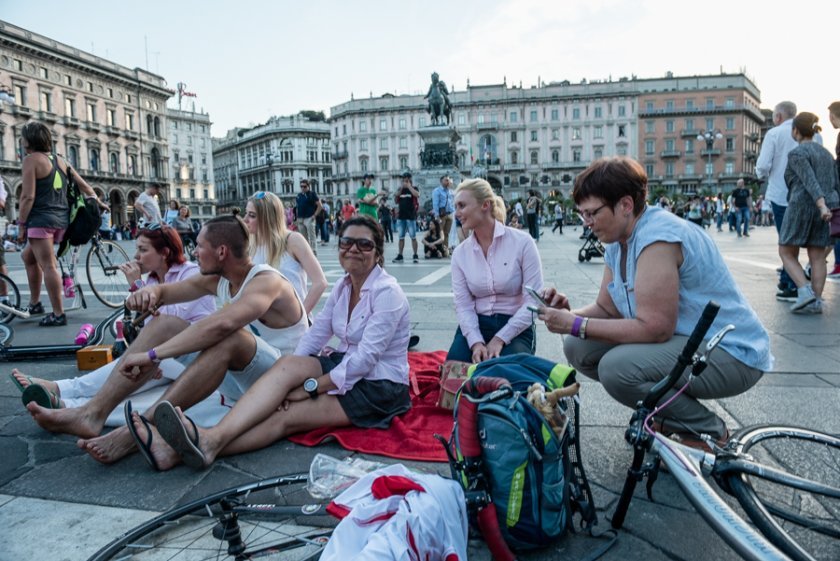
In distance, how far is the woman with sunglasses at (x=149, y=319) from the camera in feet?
10.1

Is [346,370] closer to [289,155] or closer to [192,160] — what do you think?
[192,160]

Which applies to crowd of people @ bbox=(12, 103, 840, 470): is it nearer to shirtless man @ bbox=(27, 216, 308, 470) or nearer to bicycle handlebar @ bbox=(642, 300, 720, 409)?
shirtless man @ bbox=(27, 216, 308, 470)

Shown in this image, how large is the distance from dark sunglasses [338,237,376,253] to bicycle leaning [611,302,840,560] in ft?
5.18

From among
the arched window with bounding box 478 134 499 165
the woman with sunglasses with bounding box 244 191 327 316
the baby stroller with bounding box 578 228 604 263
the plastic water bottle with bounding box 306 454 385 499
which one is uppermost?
the arched window with bounding box 478 134 499 165

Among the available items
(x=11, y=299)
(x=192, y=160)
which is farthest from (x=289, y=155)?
(x=11, y=299)

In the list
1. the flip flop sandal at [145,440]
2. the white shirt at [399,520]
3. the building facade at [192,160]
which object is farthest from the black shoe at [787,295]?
the building facade at [192,160]

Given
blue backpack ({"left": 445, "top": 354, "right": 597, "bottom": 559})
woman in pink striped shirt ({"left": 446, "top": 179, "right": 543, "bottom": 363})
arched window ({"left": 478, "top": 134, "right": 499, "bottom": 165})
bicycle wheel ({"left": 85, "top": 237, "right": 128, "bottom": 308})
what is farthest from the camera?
arched window ({"left": 478, "top": 134, "right": 499, "bottom": 165})

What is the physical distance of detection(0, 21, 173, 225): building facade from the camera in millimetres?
48438

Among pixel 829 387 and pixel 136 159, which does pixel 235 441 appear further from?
pixel 136 159

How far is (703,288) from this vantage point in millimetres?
2369

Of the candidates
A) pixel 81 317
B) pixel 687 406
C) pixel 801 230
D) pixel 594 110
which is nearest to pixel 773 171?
pixel 801 230

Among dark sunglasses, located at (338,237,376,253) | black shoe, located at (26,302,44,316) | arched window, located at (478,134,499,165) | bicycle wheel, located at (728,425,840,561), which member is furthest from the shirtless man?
arched window, located at (478,134,499,165)

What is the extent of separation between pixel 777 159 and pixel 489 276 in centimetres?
467

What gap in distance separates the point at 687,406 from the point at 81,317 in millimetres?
6160
